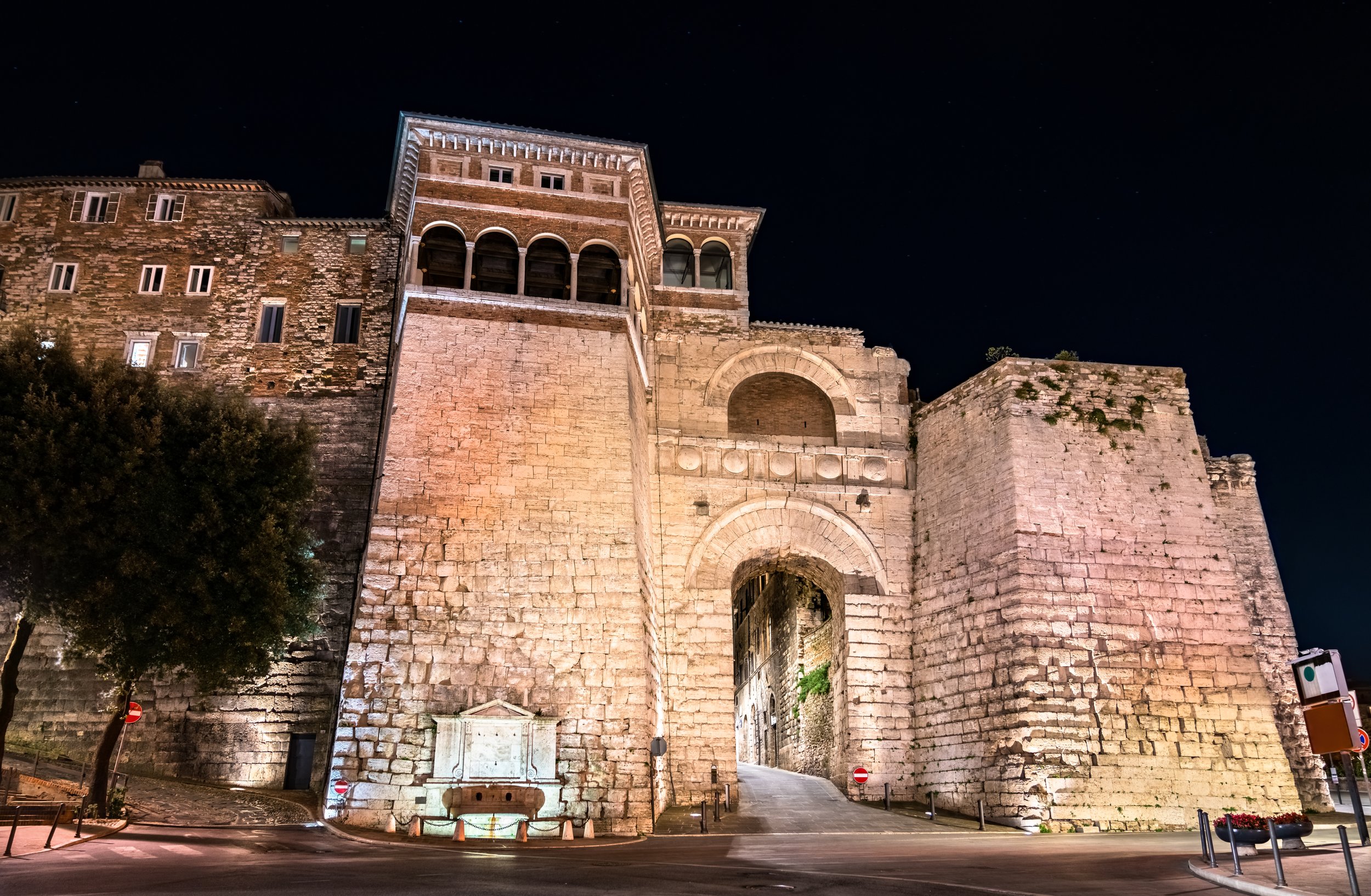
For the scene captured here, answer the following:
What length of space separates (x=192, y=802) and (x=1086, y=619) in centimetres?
1697

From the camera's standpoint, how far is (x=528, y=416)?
19766 millimetres

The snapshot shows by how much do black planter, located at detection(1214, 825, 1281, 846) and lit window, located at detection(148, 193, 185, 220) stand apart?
25.9 meters

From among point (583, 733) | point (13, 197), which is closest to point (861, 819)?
point (583, 733)

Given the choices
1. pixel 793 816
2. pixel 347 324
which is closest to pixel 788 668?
pixel 793 816

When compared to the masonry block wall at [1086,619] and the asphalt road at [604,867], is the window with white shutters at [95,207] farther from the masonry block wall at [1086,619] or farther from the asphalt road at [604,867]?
the masonry block wall at [1086,619]

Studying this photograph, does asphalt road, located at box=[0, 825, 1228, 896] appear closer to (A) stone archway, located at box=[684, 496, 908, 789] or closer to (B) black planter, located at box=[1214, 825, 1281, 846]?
(B) black planter, located at box=[1214, 825, 1281, 846]

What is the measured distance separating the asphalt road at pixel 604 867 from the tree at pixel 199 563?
2.86 meters

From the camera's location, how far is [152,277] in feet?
81.4

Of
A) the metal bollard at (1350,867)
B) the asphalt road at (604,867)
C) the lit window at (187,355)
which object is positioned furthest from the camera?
the lit window at (187,355)

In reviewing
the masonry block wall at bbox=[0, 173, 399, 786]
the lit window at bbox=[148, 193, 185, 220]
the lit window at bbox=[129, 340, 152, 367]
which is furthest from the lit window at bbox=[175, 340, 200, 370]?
the lit window at bbox=[148, 193, 185, 220]

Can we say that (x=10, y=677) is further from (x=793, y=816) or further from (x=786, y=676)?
(x=786, y=676)

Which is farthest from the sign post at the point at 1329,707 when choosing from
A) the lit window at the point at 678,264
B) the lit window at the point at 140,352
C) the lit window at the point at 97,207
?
the lit window at the point at 97,207

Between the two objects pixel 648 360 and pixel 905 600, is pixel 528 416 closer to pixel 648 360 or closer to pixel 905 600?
pixel 648 360

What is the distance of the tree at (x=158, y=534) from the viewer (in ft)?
51.7
